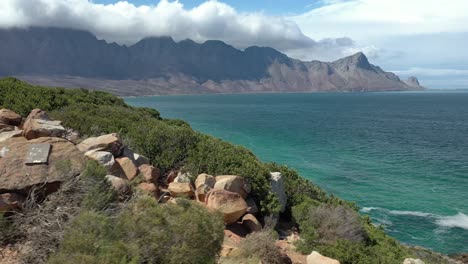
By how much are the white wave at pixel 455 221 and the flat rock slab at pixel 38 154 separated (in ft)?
97.2

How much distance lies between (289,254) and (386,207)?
24.7 meters

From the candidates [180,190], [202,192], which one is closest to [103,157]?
[180,190]

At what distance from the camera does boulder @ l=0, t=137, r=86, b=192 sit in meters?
8.76

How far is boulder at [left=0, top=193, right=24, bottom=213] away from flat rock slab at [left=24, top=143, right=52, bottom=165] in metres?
0.97

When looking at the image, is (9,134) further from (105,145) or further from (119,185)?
(119,185)

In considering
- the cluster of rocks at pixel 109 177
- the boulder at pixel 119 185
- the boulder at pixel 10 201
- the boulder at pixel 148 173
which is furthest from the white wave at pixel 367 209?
the boulder at pixel 10 201

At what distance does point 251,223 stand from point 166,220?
5.12 m

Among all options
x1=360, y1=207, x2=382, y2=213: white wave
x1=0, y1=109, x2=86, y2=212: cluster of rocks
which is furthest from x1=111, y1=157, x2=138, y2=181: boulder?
x1=360, y1=207, x2=382, y2=213: white wave

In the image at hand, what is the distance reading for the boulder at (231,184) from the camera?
12883 millimetres

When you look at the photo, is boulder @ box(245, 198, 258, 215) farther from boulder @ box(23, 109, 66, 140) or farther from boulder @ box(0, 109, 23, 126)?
boulder @ box(0, 109, 23, 126)

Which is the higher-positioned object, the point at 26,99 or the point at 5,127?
the point at 26,99

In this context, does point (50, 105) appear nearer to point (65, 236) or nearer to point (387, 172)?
point (65, 236)

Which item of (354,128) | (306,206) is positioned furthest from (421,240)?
(354,128)

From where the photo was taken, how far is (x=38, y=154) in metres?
9.44
